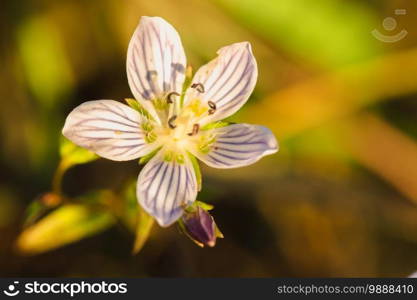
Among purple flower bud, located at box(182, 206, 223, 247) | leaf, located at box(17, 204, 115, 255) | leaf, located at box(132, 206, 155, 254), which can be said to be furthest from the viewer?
leaf, located at box(17, 204, 115, 255)

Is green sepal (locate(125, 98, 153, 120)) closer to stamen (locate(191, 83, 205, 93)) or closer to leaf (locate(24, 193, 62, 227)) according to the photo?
stamen (locate(191, 83, 205, 93))

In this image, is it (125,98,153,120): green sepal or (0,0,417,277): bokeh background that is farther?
(0,0,417,277): bokeh background

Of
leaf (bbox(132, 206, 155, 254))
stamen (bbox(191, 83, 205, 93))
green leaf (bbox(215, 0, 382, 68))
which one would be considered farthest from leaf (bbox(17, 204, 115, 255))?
green leaf (bbox(215, 0, 382, 68))

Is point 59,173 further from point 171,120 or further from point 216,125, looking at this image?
point 216,125

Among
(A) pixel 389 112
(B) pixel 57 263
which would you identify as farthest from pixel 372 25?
(B) pixel 57 263

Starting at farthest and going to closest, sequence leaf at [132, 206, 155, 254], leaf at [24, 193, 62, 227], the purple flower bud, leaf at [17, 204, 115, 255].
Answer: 1. leaf at [17, 204, 115, 255]
2. leaf at [24, 193, 62, 227]
3. leaf at [132, 206, 155, 254]
4. the purple flower bud

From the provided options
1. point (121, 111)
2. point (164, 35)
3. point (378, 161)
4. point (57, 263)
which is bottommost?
point (57, 263)

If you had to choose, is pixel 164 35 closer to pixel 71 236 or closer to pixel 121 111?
pixel 121 111

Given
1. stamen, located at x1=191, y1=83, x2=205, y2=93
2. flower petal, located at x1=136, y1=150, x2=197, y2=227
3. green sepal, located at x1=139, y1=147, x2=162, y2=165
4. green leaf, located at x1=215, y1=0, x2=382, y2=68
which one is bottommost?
flower petal, located at x1=136, y1=150, x2=197, y2=227
